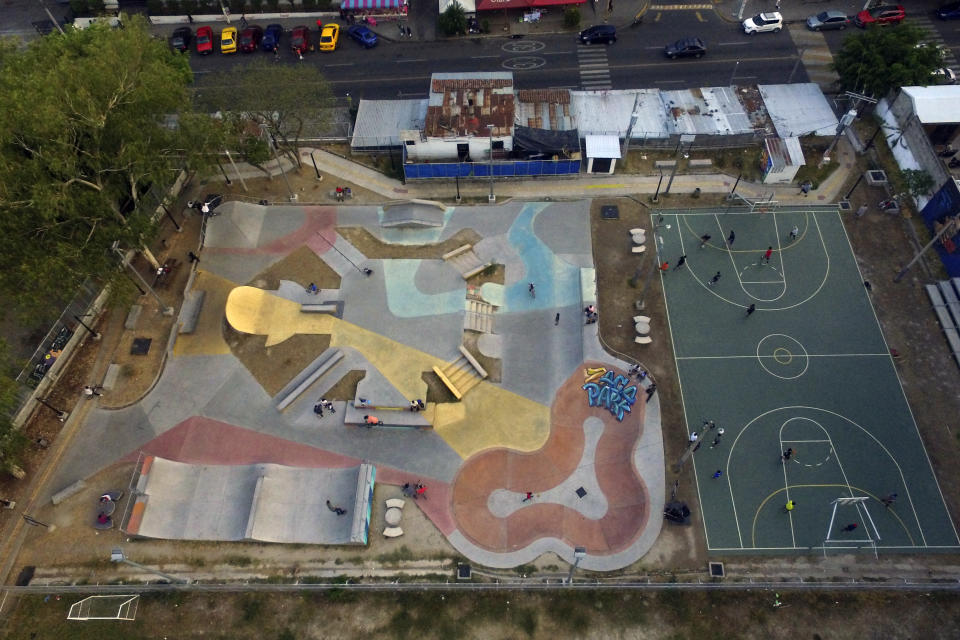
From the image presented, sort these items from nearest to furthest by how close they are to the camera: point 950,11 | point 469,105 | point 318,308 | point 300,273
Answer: point 318,308
point 300,273
point 469,105
point 950,11

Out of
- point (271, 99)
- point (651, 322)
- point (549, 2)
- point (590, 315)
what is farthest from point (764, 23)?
point (271, 99)

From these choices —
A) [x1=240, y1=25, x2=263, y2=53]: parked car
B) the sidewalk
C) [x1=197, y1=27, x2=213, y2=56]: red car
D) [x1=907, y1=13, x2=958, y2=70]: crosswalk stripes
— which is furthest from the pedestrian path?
[x1=197, y1=27, x2=213, y2=56]: red car

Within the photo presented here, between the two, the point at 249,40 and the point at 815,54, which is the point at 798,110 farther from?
the point at 249,40

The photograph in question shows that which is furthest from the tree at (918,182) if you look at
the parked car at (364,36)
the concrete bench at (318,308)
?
the parked car at (364,36)

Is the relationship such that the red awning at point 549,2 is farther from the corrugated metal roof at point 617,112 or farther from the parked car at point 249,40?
the parked car at point 249,40

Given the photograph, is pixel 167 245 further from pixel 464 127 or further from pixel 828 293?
pixel 828 293

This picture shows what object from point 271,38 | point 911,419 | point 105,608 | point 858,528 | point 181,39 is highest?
point 181,39

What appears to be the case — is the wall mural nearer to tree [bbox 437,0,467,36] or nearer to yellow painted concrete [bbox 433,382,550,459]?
yellow painted concrete [bbox 433,382,550,459]
